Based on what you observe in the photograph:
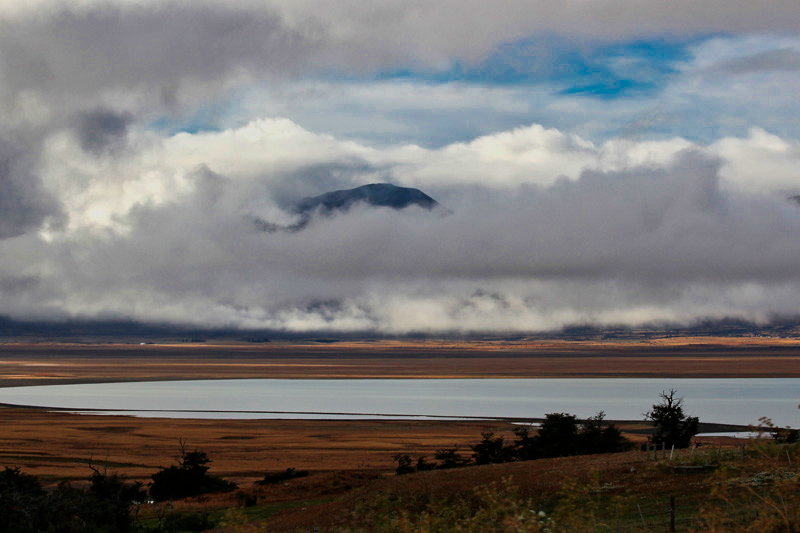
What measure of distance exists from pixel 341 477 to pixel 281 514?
13.5 metres

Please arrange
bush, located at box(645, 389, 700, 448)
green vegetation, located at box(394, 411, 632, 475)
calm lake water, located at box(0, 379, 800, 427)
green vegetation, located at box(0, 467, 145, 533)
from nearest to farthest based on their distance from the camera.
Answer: green vegetation, located at box(0, 467, 145, 533), green vegetation, located at box(394, 411, 632, 475), bush, located at box(645, 389, 700, 448), calm lake water, located at box(0, 379, 800, 427)

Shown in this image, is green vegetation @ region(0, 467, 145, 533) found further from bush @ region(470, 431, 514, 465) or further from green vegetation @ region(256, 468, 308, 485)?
bush @ region(470, 431, 514, 465)

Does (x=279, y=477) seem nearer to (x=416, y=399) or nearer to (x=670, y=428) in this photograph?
(x=670, y=428)

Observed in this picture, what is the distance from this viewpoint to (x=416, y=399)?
156 metres

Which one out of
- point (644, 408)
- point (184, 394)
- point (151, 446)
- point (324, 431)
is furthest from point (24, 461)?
point (644, 408)

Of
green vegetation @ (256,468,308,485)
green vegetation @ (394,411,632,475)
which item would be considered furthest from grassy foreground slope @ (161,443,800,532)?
green vegetation @ (394,411,632,475)

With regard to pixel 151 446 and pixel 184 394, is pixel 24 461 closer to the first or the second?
pixel 151 446

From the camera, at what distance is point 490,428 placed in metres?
107

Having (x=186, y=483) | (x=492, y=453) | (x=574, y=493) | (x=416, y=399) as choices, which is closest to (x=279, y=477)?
(x=186, y=483)

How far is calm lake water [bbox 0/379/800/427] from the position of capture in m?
127

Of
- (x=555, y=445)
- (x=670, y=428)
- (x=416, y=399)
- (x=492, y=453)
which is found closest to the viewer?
(x=492, y=453)

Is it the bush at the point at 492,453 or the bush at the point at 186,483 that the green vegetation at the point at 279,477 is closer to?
the bush at the point at 186,483

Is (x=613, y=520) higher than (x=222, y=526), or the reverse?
(x=613, y=520)

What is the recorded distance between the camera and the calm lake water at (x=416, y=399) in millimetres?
126875
